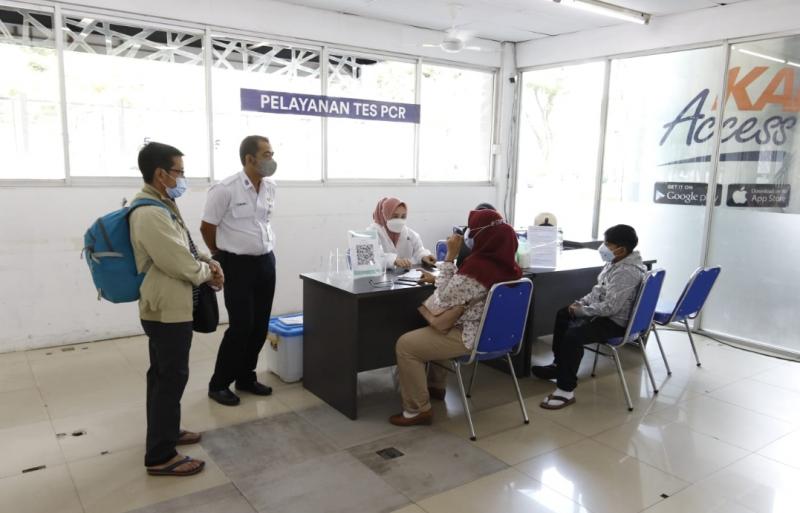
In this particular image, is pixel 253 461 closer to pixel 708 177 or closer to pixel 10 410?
pixel 10 410

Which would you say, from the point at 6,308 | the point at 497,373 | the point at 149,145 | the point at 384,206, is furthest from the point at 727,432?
the point at 6,308

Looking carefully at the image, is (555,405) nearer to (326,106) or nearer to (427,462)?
(427,462)

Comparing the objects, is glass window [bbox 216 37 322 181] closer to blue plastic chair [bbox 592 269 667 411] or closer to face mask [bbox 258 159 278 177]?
face mask [bbox 258 159 278 177]

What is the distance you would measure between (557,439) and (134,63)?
4.14m

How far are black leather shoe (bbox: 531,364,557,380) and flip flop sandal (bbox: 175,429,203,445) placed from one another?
2207mm

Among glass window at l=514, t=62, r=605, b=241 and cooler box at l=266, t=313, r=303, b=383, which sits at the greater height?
glass window at l=514, t=62, r=605, b=241

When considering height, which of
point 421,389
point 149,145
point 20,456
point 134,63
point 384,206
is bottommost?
point 20,456

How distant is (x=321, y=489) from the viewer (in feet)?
8.21

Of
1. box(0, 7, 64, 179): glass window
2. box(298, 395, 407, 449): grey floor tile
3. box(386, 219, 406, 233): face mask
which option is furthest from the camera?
box(0, 7, 64, 179): glass window

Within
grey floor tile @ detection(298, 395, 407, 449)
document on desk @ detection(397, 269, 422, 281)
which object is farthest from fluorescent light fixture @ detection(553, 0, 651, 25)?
grey floor tile @ detection(298, 395, 407, 449)

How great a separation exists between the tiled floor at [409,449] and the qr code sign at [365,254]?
84cm

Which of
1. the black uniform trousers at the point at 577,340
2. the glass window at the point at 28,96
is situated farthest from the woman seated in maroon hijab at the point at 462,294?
the glass window at the point at 28,96

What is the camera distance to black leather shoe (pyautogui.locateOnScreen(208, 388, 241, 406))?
11.0 feet

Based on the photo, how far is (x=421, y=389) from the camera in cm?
313
